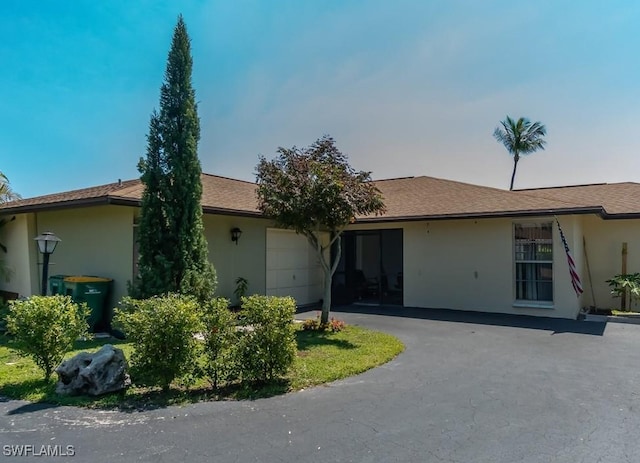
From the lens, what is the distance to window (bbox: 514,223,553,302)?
11633mm

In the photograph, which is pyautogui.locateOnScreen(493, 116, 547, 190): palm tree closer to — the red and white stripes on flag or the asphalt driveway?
the red and white stripes on flag

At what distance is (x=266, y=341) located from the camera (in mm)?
5699

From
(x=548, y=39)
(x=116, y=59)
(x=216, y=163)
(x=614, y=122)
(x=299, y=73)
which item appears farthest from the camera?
(x=216, y=163)

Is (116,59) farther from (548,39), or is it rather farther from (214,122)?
(548,39)

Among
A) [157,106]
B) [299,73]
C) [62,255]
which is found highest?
[299,73]

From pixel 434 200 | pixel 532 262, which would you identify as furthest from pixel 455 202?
pixel 532 262

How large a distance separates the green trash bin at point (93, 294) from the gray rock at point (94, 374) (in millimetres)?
3735

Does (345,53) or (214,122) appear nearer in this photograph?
(345,53)

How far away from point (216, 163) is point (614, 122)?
13.8 m

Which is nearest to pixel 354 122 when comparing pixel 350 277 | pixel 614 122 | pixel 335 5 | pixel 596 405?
pixel 335 5

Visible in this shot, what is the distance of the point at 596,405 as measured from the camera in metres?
4.90

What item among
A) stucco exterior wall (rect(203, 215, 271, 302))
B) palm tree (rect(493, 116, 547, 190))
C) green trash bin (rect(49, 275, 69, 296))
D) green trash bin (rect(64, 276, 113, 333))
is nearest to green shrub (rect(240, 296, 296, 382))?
green trash bin (rect(64, 276, 113, 333))

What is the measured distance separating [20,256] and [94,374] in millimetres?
9550

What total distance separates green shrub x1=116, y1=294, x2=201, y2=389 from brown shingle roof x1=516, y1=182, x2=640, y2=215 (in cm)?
1109
